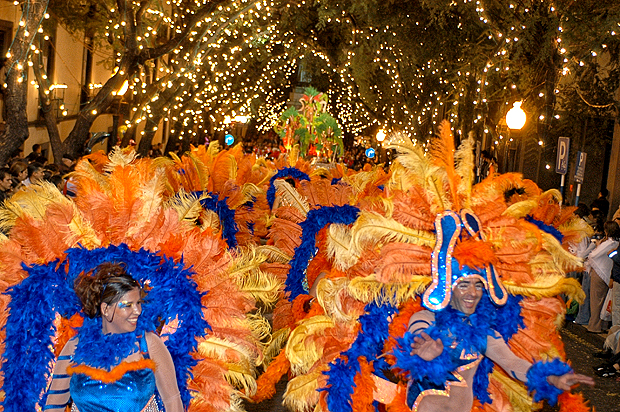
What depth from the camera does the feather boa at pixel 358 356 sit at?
4.57 meters

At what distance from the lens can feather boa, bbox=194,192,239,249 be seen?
8891 mm

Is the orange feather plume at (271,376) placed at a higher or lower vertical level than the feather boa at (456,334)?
lower

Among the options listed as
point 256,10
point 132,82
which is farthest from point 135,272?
point 256,10

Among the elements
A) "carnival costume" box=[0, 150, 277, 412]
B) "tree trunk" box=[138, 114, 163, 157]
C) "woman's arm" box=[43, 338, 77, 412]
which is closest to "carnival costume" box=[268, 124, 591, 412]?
"carnival costume" box=[0, 150, 277, 412]

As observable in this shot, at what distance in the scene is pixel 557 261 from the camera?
15.2 ft

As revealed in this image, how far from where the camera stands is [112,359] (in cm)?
351

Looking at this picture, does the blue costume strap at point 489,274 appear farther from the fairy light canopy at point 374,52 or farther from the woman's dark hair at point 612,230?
A: the fairy light canopy at point 374,52

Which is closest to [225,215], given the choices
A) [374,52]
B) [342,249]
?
[342,249]

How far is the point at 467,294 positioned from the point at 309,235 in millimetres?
3095

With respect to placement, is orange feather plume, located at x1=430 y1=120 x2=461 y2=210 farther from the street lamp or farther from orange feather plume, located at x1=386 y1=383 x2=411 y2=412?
the street lamp

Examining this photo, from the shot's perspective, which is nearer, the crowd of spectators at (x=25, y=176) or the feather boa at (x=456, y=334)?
the feather boa at (x=456, y=334)

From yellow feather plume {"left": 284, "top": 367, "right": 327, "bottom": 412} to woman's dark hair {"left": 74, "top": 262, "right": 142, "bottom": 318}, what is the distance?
1739mm

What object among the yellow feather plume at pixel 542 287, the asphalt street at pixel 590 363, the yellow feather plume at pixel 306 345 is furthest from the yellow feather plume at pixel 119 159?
the asphalt street at pixel 590 363

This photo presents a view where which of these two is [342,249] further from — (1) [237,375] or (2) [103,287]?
(2) [103,287]
